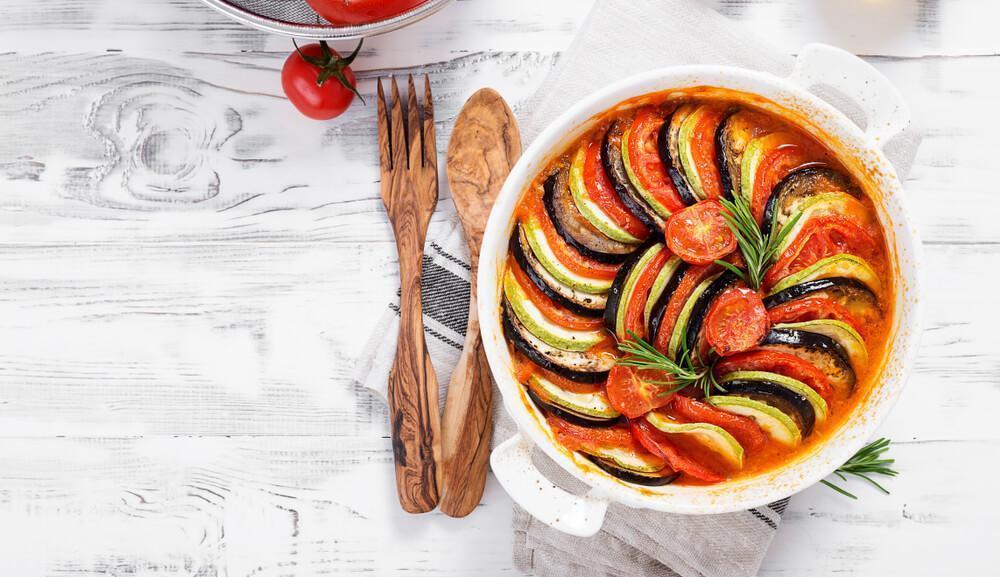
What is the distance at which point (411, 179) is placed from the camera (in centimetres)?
238

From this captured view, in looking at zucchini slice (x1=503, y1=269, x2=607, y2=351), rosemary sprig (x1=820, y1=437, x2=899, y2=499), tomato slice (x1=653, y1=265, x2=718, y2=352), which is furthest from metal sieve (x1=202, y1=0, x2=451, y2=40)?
→ rosemary sprig (x1=820, y1=437, x2=899, y2=499)

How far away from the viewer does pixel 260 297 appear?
8.23ft

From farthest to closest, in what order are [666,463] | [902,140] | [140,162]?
[140,162], [902,140], [666,463]

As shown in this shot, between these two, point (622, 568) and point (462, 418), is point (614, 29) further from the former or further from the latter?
point (622, 568)

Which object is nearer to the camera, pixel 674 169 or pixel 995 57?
pixel 674 169

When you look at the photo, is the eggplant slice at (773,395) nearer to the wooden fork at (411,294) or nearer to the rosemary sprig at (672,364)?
the rosemary sprig at (672,364)

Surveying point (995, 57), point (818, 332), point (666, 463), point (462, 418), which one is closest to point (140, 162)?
point (462, 418)

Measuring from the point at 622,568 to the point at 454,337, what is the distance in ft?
2.75

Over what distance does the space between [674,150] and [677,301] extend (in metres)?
0.38

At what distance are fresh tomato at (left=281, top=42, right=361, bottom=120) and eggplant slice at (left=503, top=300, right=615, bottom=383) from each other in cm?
87

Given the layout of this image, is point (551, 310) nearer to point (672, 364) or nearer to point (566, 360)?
point (566, 360)

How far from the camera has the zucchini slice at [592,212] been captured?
1.98 metres

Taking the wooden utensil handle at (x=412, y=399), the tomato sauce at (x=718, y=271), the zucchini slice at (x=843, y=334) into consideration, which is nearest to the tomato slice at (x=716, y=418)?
the tomato sauce at (x=718, y=271)

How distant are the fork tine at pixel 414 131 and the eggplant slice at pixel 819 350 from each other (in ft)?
3.58
